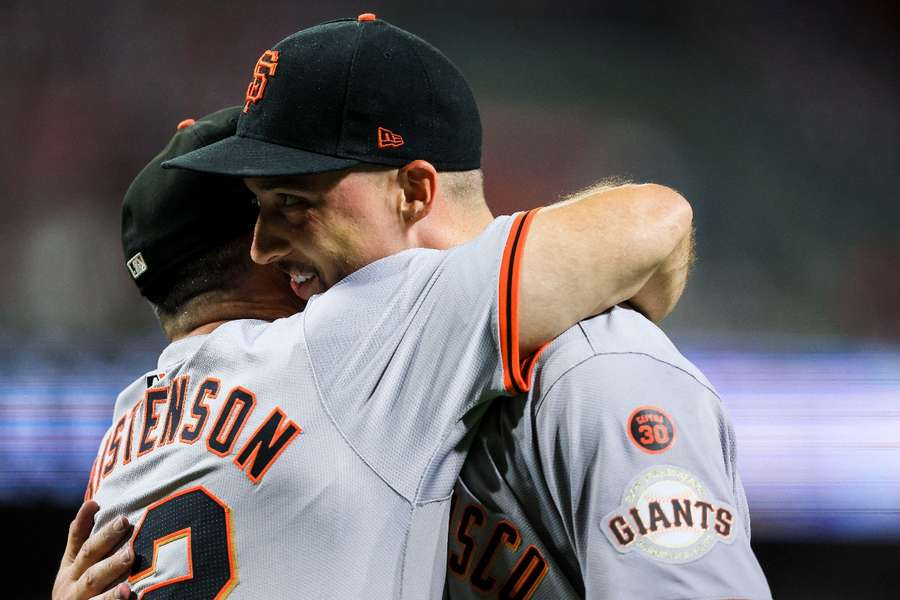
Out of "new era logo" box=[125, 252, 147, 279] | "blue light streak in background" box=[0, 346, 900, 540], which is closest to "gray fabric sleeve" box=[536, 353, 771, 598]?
"new era logo" box=[125, 252, 147, 279]

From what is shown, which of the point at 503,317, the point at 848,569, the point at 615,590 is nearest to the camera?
the point at 615,590

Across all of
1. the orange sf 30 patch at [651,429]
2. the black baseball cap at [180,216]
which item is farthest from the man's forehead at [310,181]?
the orange sf 30 patch at [651,429]

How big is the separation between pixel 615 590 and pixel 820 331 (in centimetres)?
297

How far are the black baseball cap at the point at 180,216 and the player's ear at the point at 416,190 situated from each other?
32cm

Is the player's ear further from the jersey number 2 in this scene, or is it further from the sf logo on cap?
the jersey number 2

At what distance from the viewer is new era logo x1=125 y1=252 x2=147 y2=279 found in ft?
5.19

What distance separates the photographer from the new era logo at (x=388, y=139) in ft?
4.39

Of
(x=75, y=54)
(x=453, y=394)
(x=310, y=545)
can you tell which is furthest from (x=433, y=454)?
(x=75, y=54)

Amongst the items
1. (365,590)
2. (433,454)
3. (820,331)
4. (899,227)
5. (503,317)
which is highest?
(503,317)

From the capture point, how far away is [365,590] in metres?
1.16

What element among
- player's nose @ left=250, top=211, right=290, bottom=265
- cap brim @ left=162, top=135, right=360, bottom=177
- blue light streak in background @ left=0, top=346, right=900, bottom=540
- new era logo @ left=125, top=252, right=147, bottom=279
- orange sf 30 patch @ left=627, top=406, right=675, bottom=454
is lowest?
blue light streak in background @ left=0, top=346, right=900, bottom=540

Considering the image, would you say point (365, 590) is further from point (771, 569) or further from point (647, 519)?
point (771, 569)

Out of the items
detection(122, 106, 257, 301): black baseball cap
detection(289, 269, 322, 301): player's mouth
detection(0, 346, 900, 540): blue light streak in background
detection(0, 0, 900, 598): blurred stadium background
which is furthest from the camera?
detection(0, 0, 900, 598): blurred stadium background

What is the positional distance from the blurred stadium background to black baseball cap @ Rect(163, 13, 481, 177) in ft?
7.81
